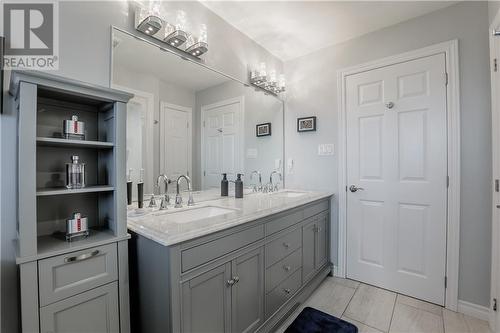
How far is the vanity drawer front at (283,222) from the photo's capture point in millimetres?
1658

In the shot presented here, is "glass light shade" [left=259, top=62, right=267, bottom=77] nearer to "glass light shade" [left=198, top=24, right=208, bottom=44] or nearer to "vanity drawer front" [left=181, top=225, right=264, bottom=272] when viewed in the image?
"glass light shade" [left=198, top=24, right=208, bottom=44]

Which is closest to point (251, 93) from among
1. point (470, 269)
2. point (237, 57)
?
point (237, 57)

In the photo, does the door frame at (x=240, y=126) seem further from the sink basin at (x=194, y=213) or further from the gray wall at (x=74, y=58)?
the gray wall at (x=74, y=58)

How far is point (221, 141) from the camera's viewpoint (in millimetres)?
2186

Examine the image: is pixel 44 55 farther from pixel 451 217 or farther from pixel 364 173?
pixel 451 217

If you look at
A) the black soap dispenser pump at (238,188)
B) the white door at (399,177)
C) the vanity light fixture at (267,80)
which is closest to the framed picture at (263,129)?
the vanity light fixture at (267,80)

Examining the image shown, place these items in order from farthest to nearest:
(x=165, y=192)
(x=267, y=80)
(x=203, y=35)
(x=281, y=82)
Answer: (x=281, y=82) → (x=267, y=80) → (x=203, y=35) → (x=165, y=192)

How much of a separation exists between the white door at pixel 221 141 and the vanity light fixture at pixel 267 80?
36 cm

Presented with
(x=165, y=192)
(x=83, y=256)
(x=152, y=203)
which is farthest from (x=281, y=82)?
(x=83, y=256)

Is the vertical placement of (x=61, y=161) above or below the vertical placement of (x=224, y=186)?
above

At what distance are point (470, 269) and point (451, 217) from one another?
1.38 feet

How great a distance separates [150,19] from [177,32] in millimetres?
199

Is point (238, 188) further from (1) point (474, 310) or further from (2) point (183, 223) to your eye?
(1) point (474, 310)

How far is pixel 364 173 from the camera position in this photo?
2.40 metres
